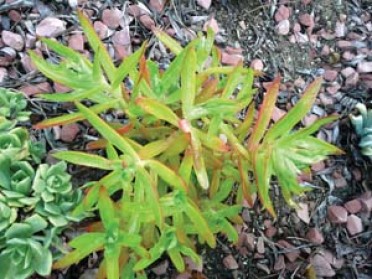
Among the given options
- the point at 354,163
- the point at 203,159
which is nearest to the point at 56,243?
the point at 203,159

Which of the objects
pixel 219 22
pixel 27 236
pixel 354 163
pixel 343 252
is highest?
pixel 219 22

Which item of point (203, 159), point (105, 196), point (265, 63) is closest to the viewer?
point (105, 196)

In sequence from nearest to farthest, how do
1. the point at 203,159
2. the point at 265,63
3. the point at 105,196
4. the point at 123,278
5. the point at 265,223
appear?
the point at 105,196 → the point at 203,159 → the point at 123,278 → the point at 265,223 → the point at 265,63

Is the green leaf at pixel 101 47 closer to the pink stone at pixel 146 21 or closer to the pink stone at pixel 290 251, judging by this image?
the pink stone at pixel 146 21

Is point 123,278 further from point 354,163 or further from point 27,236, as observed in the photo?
point 354,163

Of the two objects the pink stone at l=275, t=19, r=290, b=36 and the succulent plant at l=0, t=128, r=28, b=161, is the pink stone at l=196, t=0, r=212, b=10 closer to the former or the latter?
the pink stone at l=275, t=19, r=290, b=36

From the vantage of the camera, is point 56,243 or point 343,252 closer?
point 56,243
